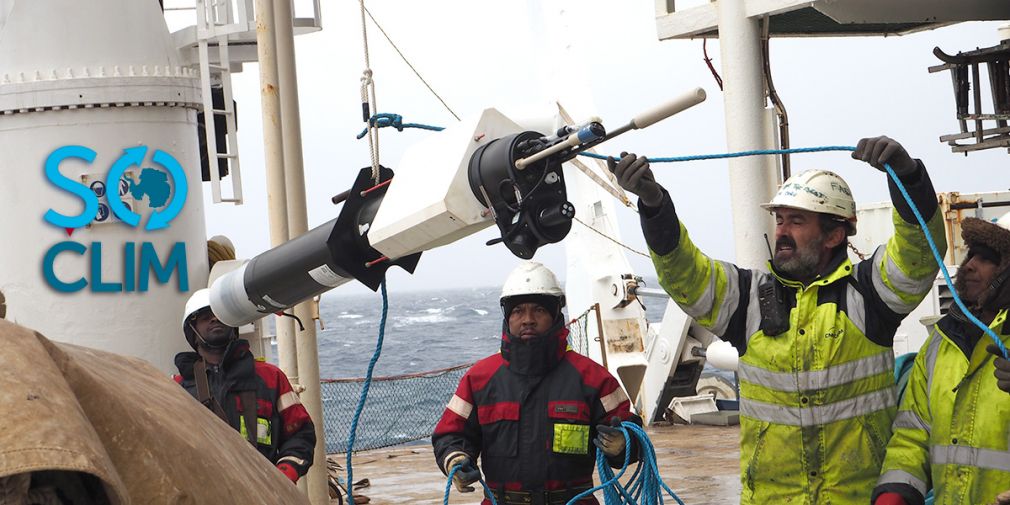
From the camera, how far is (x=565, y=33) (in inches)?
691

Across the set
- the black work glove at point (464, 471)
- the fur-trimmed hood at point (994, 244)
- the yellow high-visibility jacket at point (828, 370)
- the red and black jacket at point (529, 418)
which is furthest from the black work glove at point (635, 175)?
the black work glove at point (464, 471)

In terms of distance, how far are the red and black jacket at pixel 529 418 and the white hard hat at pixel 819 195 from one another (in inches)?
55.1

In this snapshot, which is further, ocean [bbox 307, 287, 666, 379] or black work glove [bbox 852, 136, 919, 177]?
ocean [bbox 307, 287, 666, 379]

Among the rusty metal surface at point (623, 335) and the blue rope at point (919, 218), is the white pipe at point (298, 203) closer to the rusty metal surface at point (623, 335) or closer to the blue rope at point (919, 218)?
the blue rope at point (919, 218)

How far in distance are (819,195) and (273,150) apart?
4175mm

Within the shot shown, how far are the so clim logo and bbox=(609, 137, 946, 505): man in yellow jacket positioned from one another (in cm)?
417

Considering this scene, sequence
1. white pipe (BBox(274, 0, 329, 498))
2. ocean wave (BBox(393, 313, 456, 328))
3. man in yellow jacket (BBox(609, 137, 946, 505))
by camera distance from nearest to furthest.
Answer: man in yellow jacket (BBox(609, 137, 946, 505)), white pipe (BBox(274, 0, 329, 498)), ocean wave (BBox(393, 313, 456, 328))

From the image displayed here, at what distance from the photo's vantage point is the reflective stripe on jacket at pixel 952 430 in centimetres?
473

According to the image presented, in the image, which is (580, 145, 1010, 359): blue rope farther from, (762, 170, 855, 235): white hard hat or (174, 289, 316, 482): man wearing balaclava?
(174, 289, 316, 482): man wearing balaclava

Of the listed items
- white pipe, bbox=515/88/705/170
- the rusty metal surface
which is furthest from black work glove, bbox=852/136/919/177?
the rusty metal surface

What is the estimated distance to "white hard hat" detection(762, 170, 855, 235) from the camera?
17.2ft

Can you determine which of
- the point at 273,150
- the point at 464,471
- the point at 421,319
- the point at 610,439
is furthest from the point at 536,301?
the point at 421,319

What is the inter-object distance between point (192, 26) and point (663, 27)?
3140mm

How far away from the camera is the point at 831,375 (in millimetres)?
5062
